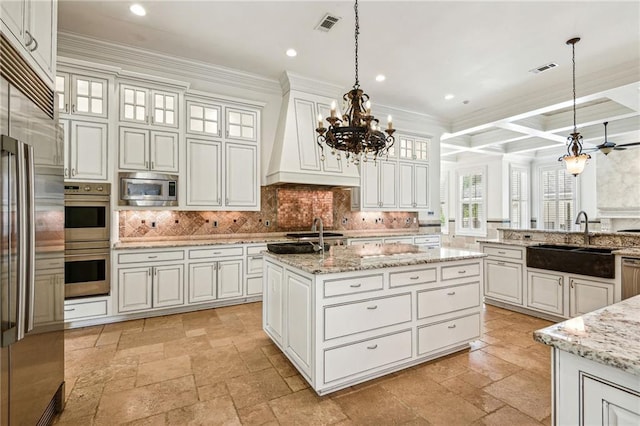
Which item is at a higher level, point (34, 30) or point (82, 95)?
point (82, 95)

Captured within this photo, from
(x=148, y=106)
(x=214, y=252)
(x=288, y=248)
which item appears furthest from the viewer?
(x=214, y=252)

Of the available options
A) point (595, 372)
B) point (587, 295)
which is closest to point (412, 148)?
point (587, 295)

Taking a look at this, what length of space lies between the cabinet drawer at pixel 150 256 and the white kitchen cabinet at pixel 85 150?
37.6 inches

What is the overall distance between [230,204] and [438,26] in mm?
3463

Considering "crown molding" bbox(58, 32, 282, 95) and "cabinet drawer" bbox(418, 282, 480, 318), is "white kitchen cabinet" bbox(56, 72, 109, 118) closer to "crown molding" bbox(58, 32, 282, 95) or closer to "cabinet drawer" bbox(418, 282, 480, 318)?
"crown molding" bbox(58, 32, 282, 95)

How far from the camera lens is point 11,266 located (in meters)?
1.39

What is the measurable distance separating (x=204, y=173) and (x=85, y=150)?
136 centimetres

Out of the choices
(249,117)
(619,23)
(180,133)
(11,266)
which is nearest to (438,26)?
(619,23)

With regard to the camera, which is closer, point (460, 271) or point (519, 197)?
point (460, 271)

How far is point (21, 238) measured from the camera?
144 centimetres

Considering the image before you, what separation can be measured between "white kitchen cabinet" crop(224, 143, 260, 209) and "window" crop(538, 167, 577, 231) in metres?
8.56

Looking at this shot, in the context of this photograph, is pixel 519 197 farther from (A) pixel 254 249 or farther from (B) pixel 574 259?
(A) pixel 254 249

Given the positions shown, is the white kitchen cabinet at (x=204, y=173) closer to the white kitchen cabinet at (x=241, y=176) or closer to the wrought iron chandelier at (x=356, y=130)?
the white kitchen cabinet at (x=241, y=176)

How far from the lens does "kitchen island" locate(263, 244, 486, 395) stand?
225 centimetres
